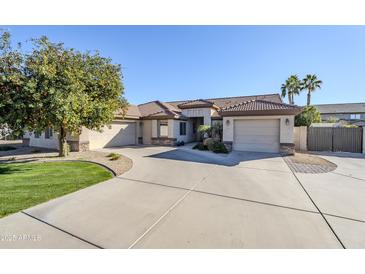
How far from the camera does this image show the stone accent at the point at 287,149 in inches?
457

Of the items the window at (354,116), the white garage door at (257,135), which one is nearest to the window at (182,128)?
the white garage door at (257,135)

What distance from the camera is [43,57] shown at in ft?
26.2

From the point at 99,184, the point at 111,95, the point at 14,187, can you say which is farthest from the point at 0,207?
the point at 111,95

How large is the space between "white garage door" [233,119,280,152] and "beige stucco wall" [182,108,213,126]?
5143 mm

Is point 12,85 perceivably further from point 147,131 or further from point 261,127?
point 261,127

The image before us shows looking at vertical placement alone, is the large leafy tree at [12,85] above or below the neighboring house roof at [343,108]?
below

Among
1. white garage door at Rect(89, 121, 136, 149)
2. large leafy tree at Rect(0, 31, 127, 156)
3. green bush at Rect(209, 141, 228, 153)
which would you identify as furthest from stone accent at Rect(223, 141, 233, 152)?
white garage door at Rect(89, 121, 136, 149)

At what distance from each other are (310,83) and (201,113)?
2029 cm

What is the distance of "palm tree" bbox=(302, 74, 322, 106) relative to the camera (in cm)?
2689

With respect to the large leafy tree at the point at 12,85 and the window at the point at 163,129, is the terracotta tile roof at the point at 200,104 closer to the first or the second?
the window at the point at 163,129

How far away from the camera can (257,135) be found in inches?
501

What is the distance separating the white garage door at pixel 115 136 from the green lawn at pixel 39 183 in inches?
248

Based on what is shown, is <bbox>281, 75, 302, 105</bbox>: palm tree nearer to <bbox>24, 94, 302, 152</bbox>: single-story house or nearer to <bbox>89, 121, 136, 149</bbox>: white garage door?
<bbox>24, 94, 302, 152</bbox>: single-story house

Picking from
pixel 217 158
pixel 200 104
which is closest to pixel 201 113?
pixel 200 104
